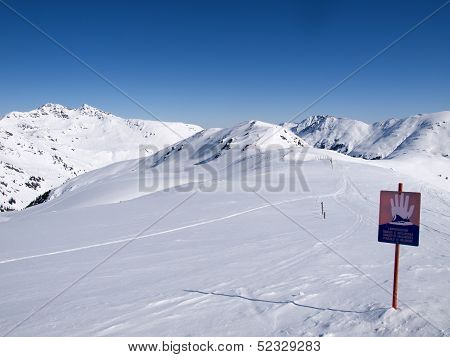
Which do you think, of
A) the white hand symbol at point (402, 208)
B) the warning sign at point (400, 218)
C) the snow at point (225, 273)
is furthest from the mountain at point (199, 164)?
the white hand symbol at point (402, 208)

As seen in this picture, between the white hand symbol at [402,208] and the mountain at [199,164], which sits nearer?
the white hand symbol at [402,208]

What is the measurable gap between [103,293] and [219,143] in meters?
94.3

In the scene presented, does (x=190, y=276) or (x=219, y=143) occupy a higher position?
(x=219, y=143)

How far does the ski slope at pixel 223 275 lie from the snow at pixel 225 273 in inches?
1.5

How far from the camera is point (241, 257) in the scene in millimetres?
11531

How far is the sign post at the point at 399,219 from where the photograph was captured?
21.7ft

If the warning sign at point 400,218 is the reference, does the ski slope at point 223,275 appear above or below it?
below

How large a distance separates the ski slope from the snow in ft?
0.12

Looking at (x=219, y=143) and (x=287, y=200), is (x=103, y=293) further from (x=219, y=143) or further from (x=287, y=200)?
(x=219, y=143)

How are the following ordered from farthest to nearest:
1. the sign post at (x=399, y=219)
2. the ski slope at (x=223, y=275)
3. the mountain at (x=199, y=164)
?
the mountain at (x=199, y=164) → the ski slope at (x=223, y=275) → the sign post at (x=399, y=219)

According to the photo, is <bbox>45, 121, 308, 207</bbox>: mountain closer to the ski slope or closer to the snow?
the snow

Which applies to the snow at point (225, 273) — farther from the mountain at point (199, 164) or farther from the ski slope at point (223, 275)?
the mountain at point (199, 164)

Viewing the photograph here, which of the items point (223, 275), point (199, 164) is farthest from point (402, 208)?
point (199, 164)
